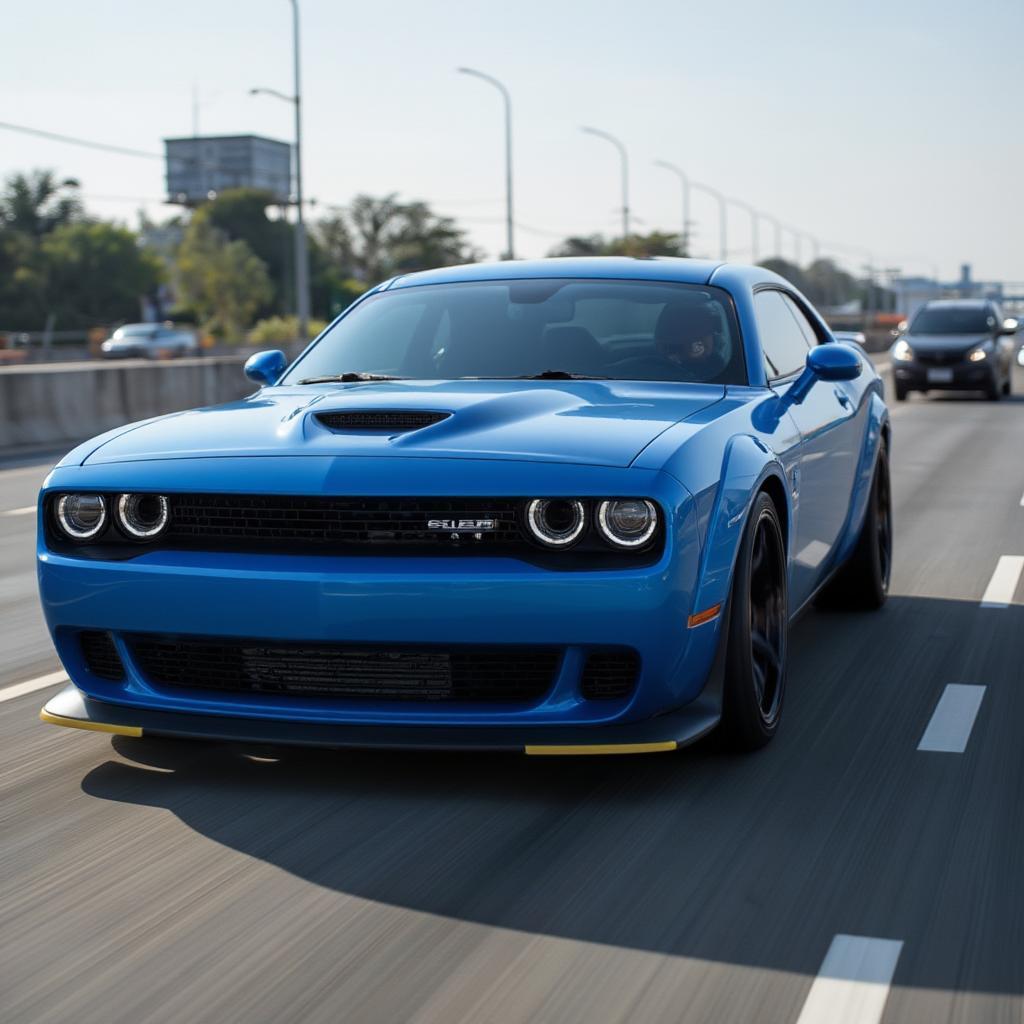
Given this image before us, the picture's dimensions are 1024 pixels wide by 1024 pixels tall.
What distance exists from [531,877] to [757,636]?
1.37 m

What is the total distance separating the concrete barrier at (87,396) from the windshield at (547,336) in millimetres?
13921

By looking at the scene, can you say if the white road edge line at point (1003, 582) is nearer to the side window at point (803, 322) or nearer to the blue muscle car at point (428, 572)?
the side window at point (803, 322)

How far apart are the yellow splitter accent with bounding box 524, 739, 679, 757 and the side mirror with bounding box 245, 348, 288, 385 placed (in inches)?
92.2

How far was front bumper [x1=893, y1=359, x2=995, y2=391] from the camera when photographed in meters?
26.6

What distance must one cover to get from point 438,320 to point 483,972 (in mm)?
3107

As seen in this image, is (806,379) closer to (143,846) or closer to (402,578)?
(402,578)

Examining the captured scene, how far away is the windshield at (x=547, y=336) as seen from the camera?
563cm

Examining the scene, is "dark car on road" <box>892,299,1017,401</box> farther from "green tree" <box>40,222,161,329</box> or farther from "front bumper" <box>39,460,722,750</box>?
"green tree" <box>40,222,161,329</box>

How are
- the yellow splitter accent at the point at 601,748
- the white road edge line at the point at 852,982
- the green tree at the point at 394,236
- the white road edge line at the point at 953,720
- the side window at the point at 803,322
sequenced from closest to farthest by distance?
the white road edge line at the point at 852,982
the yellow splitter accent at the point at 601,748
the white road edge line at the point at 953,720
the side window at the point at 803,322
the green tree at the point at 394,236

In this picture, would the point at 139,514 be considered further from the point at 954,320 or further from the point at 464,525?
the point at 954,320

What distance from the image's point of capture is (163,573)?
438 centimetres

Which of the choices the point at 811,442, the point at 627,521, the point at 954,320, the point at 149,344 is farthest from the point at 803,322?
the point at 149,344

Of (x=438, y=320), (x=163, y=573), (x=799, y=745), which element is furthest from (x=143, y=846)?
(x=438, y=320)

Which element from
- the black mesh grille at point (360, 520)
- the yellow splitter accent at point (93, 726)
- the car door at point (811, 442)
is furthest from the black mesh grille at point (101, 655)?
the car door at point (811, 442)
